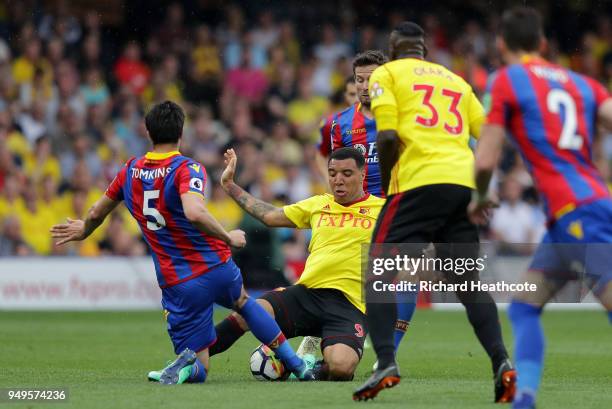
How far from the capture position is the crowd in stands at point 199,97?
1802 centimetres

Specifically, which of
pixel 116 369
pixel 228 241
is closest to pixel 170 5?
pixel 116 369

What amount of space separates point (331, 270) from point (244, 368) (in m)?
1.19

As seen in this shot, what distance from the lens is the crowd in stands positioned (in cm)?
1802

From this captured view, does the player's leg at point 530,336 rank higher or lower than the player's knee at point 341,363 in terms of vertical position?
higher

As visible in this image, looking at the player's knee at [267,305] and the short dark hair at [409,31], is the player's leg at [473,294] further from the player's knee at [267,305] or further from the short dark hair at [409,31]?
the player's knee at [267,305]

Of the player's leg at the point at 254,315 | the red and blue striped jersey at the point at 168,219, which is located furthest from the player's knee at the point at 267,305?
the red and blue striped jersey at the point at 168,219

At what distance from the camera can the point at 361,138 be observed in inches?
372

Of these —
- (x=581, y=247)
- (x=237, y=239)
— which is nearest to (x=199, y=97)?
(x=237, y=239)

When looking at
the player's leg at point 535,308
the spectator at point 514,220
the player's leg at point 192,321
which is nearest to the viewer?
the player's leg at point 535,308

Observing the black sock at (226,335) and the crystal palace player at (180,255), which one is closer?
the crystal palace player at (180,255)

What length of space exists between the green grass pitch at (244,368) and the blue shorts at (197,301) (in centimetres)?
37

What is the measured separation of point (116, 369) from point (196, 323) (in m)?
1.42

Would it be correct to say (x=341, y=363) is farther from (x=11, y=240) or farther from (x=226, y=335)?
(x=11, y=240)

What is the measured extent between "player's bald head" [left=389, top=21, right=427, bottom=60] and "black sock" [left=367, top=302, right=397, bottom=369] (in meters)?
1.52
